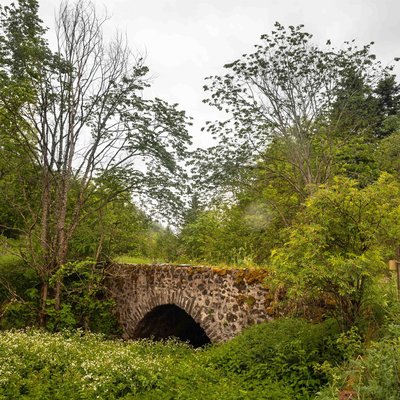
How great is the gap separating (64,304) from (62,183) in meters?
3.44

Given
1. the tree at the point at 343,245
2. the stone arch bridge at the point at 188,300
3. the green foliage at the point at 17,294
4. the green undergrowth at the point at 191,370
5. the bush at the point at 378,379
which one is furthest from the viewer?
the green foliage at the point at 17,294

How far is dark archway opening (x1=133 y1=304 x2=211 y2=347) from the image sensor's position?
12633 mm

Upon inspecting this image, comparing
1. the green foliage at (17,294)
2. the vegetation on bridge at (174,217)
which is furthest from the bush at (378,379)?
the green foliage at (17,294)

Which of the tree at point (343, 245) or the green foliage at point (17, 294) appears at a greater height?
the tree at point (343, 245)

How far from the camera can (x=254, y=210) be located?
17.5 metres

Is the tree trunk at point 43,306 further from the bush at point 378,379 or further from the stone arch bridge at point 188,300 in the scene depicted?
the bush at point 378,379

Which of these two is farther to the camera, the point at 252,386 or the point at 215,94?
the point at 215,94

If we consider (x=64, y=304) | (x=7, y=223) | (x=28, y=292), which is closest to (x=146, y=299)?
(x=64, y=304)

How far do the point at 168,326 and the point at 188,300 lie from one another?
3.20 metres

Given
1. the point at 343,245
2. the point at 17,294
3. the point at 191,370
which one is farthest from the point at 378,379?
the point at 17,294

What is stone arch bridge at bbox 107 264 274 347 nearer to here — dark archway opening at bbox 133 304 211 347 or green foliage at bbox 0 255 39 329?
dark archway opening at bbox 133 304 211 347

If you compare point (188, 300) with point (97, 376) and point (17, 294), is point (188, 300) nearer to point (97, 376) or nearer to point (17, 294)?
point (97, 376)

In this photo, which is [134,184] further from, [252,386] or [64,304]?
[252,386]

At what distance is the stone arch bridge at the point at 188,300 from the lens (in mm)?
9492
